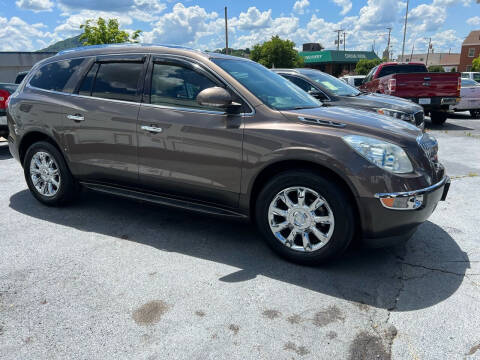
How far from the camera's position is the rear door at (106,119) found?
13.0 ft

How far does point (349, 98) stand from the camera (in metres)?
7.74

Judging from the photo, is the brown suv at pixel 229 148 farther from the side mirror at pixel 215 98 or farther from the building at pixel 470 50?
the building at pixel 470 50

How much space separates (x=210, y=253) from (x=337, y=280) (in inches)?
44.6

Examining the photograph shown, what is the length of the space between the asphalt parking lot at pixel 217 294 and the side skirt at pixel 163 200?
350mm

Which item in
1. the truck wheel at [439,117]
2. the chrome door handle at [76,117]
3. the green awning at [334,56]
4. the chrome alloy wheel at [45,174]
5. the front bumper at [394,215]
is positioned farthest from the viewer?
the green awning at [334,56]

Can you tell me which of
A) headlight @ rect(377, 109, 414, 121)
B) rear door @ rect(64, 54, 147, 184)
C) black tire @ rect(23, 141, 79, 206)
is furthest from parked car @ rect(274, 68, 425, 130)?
black tire @ rect(23, 141, 79, 206)

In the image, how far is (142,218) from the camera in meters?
4.53

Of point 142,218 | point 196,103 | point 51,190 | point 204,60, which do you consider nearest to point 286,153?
point 196,103

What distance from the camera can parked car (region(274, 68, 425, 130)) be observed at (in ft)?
24.7

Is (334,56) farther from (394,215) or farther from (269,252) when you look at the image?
(394,215)

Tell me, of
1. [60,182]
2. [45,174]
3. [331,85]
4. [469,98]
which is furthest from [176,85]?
[469,98]

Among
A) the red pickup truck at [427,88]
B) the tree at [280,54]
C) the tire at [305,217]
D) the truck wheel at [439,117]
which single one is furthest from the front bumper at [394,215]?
the tree at [280,54]

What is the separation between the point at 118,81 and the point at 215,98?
4.40ft

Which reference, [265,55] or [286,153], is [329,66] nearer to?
[265,55]
